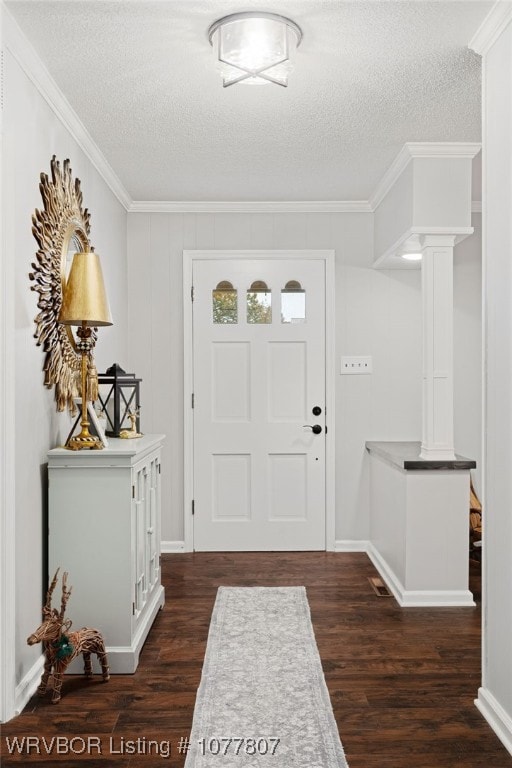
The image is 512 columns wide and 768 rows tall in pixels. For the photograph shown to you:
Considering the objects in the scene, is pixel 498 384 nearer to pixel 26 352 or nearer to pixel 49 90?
pixel 26 352

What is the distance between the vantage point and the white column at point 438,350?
3.60m

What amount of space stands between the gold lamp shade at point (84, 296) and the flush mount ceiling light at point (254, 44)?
0.95 meters

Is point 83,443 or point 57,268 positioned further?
point 57,268

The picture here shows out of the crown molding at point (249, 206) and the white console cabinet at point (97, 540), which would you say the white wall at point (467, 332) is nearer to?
the crown molding at point (249, 206)

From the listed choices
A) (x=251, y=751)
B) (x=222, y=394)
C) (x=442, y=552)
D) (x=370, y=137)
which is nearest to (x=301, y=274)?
(x=222, y=394)

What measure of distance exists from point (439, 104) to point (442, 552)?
235 cm

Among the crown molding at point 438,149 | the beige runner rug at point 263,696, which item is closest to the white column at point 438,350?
the crown molding at point 438,149

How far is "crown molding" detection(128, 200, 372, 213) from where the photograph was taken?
181 inches

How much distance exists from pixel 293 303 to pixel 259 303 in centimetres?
25

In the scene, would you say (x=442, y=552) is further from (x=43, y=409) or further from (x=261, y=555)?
(x=43, y=409)

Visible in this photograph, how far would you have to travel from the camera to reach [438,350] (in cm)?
361

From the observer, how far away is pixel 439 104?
3.00 m

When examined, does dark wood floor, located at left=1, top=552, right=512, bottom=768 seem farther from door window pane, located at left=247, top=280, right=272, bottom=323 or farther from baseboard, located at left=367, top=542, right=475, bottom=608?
door window pane, located at left=247, top=280, right=272, bottom=323

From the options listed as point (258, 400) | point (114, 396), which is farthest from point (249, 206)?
point (114, 396)
